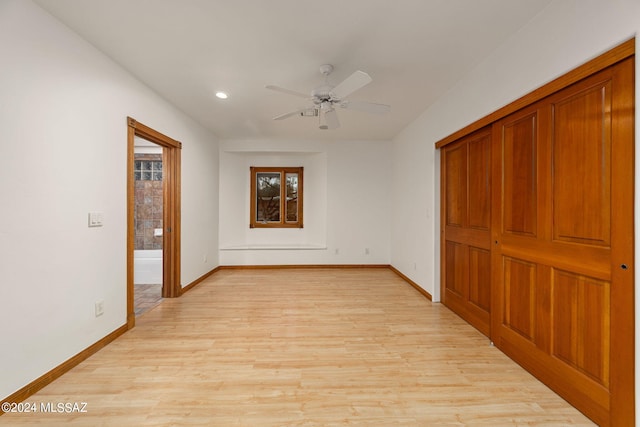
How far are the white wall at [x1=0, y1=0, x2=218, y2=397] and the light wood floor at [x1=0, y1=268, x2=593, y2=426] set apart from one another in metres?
0.35

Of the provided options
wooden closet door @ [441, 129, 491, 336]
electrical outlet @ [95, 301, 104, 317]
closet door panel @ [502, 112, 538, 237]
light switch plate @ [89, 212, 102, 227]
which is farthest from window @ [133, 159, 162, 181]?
closet door panel @ [502, 112, 538, 237]

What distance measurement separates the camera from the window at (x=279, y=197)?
19.3 ft

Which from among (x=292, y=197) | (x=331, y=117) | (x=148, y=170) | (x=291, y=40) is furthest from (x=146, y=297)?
(x=291, y=40)

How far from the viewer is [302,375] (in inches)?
77.1

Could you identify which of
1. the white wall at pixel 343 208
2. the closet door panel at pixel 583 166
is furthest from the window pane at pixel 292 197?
the closet door panel at pixel 583 166

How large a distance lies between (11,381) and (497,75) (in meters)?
4.05

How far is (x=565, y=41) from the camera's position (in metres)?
1.67

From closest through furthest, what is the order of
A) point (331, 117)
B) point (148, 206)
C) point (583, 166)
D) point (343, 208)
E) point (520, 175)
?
point (583, 166) < point (520, 175) < point (331, 117) < point (343, 208) < point (148, 206)

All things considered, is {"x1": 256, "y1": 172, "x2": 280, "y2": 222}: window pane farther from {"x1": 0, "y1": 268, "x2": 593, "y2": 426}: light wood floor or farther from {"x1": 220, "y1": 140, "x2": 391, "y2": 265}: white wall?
{"x1": 0, "y1": 268, "x2": 593, "y2": 426}: light wood floor

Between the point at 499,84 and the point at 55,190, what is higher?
the point at 499,84

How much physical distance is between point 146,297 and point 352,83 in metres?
3.78

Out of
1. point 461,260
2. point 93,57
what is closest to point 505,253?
point 461,260

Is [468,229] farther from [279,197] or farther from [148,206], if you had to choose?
[148,206]

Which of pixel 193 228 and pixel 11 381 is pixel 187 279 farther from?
pixel 11 381
